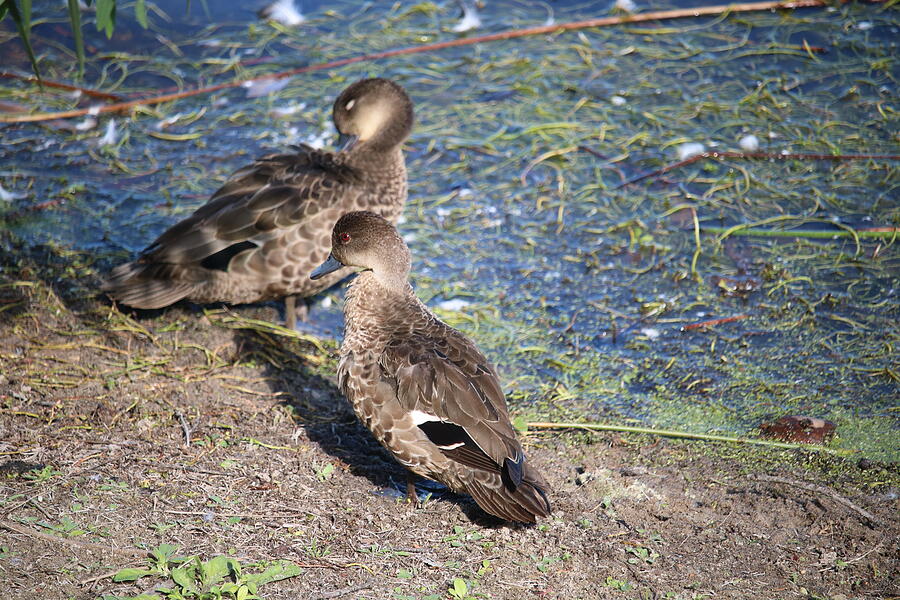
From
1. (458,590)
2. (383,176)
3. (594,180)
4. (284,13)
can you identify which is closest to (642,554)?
(458,590)

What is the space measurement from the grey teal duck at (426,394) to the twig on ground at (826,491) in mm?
1043

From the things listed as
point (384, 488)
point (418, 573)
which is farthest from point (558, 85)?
point (418, 573)

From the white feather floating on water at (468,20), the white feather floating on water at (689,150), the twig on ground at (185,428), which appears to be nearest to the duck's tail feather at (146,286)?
the twig on ground at (185,428)

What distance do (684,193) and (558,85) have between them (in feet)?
6.08

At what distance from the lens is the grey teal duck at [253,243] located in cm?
525

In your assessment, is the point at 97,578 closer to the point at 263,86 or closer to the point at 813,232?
the point at 813,232

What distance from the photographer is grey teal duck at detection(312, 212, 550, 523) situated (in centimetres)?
370

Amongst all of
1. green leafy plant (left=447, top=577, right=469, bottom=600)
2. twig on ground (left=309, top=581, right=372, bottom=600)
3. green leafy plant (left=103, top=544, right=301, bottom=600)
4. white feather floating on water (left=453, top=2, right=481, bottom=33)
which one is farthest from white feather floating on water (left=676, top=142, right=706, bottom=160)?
green leafy plant (left=103, top=544, right=301, bottom=600)

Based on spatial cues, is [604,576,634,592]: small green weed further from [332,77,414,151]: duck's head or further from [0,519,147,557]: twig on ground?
[332,77,414,151]: duck's head

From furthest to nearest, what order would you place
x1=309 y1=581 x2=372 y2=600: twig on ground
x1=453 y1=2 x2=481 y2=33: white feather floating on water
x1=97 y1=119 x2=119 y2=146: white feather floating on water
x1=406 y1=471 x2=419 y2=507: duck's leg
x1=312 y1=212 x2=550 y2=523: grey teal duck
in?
x1=453 y1=2 x2=481 y2=33: white feather floating on water → x1=97 y1=119 x2=119 y2=146: white feather floating on water → x1=406 y1=471 x2=419 y2=507: duck's leg → x1=312 y1=212 x2=550 y2=523: grey teal duck → x1=309 y1=581 x2=372 y2=600: twig on ground

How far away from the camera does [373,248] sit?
429 cm

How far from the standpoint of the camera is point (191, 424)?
4.32 meters

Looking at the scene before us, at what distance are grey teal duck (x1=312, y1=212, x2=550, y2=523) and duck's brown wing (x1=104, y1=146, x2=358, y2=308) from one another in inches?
42.8

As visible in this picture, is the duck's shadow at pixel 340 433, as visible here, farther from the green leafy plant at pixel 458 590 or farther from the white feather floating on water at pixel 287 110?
the white feather floating on water at pixel 287 110
